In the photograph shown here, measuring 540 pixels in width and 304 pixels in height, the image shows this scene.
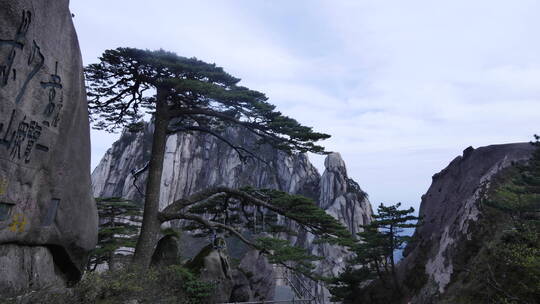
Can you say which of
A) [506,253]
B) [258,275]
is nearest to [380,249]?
[258,275]

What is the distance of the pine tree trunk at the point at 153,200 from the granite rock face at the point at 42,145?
2540 millimetres

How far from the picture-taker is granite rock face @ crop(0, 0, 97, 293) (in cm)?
470

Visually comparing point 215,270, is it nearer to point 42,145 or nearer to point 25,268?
point 25,268

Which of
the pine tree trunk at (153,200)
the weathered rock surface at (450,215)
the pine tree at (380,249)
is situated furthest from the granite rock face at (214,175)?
the pine tree trunk at (153,200)

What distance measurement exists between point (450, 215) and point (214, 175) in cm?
4788

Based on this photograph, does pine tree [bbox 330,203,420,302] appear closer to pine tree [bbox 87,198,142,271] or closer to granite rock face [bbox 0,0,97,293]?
pine tree [bbox 87,198,142,271]

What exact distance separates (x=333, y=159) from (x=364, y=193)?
24.6 ft

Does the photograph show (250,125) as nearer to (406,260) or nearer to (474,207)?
(474,207)

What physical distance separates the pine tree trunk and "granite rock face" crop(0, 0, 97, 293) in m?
2.54

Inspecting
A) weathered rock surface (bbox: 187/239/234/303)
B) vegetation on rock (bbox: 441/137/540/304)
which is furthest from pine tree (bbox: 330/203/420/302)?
weathered rock surface (bbox: 187/239/234/303)

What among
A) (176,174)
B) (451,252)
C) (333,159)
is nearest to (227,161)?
(176,174)

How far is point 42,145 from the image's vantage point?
221 inches

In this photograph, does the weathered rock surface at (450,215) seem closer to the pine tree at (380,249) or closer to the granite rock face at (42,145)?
the pine tree at (380,249)

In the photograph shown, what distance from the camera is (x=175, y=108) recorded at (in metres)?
11.5
